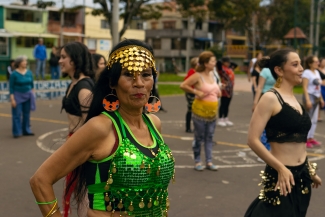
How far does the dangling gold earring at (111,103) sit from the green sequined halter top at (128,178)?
47 millimetres

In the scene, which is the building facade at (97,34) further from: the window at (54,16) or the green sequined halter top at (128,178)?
the green sequined halter top at (128,178)

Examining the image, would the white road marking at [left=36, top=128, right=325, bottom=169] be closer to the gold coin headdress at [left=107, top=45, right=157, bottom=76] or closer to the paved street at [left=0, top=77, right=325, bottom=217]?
the paved street at [left=0, top=77, right=325, bottom=217]

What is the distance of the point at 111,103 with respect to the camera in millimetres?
→ 2699

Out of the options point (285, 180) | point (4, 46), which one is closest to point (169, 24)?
point (4, 46)

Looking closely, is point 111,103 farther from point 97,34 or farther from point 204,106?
point 97,34

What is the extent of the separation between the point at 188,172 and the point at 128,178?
5231mm

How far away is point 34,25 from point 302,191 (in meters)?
50.9

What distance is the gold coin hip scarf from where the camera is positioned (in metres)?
3.86

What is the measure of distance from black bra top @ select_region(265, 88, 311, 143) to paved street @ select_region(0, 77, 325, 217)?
1.94 meters

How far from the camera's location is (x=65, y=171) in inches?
97.9

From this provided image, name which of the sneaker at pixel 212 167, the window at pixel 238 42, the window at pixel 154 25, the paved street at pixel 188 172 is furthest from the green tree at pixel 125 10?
the window at pixel 238 42

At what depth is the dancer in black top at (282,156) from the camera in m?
3.83

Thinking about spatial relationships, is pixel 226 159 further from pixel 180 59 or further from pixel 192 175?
pixel 180 59

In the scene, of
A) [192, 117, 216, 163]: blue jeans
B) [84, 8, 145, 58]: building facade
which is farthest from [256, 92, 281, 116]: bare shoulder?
[84, 8, 145, 58]: building facade
